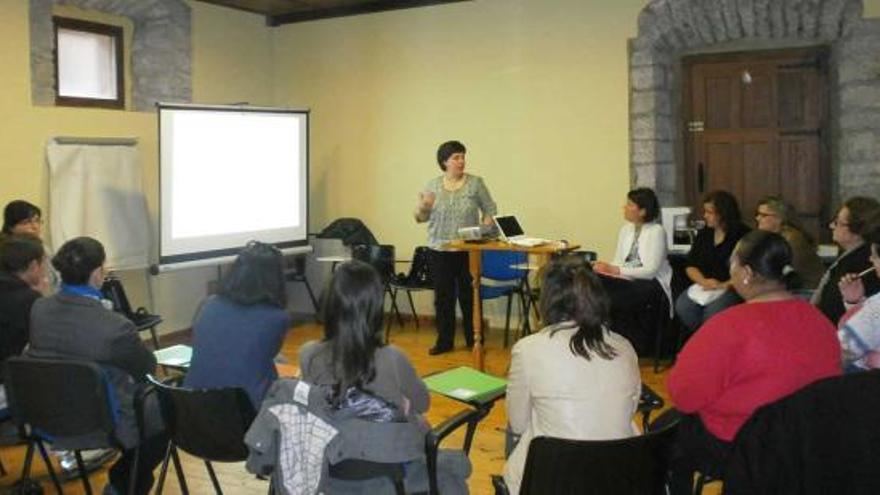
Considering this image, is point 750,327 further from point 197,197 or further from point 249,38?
point 249,38

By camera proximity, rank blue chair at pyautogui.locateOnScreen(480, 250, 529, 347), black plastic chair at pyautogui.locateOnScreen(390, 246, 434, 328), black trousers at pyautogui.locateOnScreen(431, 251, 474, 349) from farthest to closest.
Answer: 1. black plastic chair at pyautogui.locateOnScreen(390, 246, 434, 328)
2. blue chair at pyautogui.locateOnScreen(480, 250, 529, 347)
3. black trousers at pyautogui.locateOnScreen(431, 251, 474, 349)

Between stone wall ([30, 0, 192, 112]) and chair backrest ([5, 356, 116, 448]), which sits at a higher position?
stone wall ([30, 0, 192, 112])

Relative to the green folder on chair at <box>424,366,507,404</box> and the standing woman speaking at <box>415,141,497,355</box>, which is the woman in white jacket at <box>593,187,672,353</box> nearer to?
the standing woman speaking at <box>415,141,497,355</box>

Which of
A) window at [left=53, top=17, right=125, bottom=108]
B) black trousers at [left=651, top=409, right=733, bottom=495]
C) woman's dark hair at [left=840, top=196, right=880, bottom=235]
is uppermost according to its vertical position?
window at [left=53, top=17, right=125, bottom=108]

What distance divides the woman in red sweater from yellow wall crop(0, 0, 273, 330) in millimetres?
4530

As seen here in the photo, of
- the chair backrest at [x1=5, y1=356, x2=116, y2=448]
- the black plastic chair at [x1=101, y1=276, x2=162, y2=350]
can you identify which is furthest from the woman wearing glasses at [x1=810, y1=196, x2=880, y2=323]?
the black plastic chair at [x1=101, y1=276, x2=162, y2=350]

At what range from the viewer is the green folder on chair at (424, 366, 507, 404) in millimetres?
2670

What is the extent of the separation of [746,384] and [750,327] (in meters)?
0.16

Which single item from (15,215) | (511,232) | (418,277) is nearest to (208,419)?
(15,215)

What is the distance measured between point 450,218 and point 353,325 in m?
3.59

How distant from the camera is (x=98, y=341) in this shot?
9.84ft

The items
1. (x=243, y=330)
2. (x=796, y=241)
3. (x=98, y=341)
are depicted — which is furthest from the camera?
(x=796, y=241)

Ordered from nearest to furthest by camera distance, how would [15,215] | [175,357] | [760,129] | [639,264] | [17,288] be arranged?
1. [175,357]
2. [17,288]
3. [15,215]
4. [639,264]
5. [760,129]

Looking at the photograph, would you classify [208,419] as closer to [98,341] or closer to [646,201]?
[98,341]
